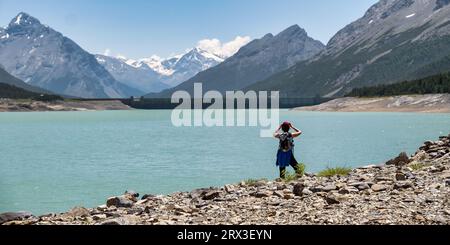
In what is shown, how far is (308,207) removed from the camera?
13.1 metres

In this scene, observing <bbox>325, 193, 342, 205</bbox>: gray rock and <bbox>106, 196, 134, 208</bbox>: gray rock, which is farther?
<bbox>106, 196, 134, 208</bbox>: gray rock

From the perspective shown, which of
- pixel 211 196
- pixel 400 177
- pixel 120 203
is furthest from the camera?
pixel 120 203

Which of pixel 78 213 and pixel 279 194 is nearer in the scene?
pixel 279 194

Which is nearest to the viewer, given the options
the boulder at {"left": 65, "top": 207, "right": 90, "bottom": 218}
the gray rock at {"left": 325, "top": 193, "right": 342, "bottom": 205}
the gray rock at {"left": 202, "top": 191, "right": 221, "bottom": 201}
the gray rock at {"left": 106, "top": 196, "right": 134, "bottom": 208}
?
the gray rock at {"left": 325, "top": 193, "right": 342, "bottom": 205}

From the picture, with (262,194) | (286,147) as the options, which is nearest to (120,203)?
(262,194)

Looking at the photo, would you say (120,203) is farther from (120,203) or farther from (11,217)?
(11,217)

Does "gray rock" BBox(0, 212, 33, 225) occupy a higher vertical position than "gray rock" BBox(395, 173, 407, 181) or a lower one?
lower

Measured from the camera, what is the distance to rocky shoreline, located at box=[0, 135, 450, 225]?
11414 mm

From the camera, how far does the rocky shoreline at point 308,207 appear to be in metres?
11.4

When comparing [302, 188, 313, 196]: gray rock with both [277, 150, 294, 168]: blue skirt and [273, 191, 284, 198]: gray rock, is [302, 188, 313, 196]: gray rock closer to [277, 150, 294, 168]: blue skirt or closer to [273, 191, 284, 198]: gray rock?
[273, 191, 284, 198]: gray rock

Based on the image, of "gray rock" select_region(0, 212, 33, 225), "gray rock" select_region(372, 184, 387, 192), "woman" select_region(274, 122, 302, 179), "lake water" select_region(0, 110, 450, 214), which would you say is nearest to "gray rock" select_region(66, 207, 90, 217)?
"gray rock" select_region(0, 212, 33, 225)

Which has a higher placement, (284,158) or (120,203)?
(284,158)
